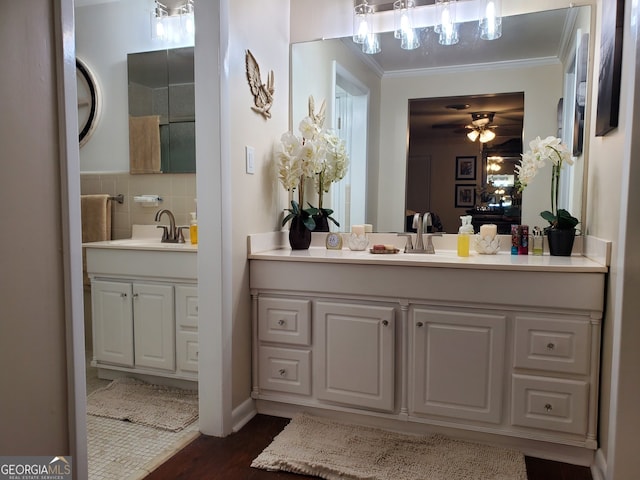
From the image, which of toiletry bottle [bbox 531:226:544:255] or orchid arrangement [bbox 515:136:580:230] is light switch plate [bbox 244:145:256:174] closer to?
orchid arrangement [bbox 515:136:580:230]

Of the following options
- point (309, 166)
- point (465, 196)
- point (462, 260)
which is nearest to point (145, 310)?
point (309, 166)

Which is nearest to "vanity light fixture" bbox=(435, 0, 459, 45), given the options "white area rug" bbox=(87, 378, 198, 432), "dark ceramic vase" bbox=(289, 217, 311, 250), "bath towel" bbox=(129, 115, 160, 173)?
"dark ceramic vase" bbox=(289, 217, 311, 250)

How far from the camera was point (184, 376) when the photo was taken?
8.30 ft

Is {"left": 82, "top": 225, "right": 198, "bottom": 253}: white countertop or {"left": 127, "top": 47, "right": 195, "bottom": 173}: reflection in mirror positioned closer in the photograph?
{"left": 82, "top": 225, "right": 198, "bottom": 253}: white countertop

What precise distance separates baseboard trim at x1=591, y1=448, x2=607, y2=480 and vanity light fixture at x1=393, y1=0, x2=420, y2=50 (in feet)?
6.62

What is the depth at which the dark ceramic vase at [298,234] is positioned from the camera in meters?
2.40

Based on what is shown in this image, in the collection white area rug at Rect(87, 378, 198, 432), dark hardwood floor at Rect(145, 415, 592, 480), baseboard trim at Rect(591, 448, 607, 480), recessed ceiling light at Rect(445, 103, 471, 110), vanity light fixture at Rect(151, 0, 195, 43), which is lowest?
white area rug at Rect(87, 378, 198, 432)

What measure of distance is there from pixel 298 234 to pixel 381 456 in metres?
1.12

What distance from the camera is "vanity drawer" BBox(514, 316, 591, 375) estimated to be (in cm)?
176

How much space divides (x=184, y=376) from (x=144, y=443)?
0.56 m

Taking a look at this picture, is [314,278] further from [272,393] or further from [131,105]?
[131,105]

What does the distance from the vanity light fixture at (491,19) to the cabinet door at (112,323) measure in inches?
91.3

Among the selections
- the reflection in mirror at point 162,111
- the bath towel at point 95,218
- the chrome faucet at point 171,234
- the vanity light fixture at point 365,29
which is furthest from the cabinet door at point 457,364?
the bath towel at point 95,218

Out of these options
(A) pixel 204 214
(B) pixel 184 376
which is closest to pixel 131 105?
(A) pixel 204 214
